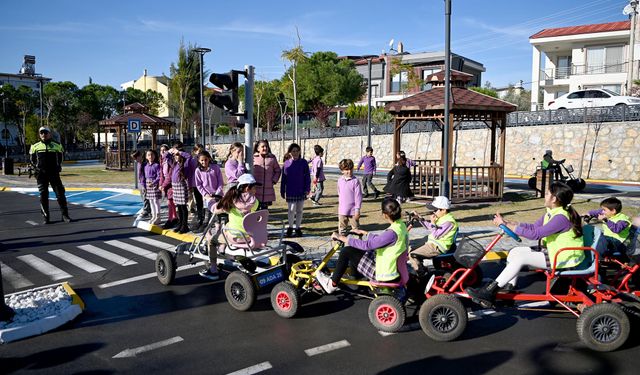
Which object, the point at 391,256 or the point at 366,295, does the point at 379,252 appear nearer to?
the point at 391,256

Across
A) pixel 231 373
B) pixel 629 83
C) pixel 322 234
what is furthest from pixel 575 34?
pixel 231 373

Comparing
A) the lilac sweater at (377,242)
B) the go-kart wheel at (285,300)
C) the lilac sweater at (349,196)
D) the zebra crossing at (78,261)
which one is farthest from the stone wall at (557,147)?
the go-kart wheel at (285,300)

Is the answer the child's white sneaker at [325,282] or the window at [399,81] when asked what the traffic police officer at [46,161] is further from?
the window at [399,81]

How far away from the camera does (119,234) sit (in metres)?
10.8

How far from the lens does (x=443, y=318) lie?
197 inches

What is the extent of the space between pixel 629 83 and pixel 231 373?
29.8 m

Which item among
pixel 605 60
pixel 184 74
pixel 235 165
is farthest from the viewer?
pixel 184 74

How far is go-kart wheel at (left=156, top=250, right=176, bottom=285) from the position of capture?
273 inches

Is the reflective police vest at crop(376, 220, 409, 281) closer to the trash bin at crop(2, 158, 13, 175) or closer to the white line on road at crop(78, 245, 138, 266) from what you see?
the white line on road at crop(78, 245, 138, 266)

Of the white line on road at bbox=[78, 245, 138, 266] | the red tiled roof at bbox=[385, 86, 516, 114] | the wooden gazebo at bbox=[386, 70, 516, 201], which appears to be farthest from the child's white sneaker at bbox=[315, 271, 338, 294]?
the red tiled roof at bbox=[385, 86, 516, 114]

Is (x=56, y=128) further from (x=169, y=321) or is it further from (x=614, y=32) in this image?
(x=169, y=321)

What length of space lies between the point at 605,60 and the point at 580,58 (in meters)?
1.52

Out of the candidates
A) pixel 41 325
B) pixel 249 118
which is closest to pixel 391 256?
pixel 41 325

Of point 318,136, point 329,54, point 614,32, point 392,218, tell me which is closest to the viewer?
point 392,218
